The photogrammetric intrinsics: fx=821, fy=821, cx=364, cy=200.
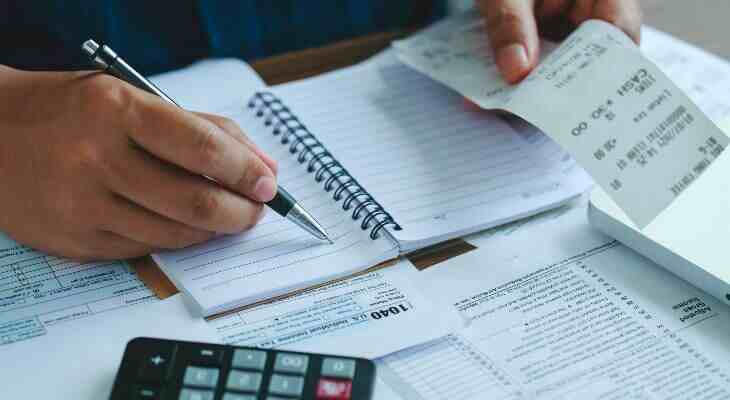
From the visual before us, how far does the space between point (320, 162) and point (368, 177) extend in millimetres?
43

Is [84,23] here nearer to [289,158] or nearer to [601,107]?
[289,158]

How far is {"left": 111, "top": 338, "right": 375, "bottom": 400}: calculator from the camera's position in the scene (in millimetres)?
489

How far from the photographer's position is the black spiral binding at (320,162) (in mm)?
644

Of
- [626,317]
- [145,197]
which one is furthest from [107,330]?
[626,317]

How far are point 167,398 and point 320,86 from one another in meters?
0.42

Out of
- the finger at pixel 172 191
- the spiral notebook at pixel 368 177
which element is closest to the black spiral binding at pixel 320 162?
the spiral notebook at pixel 368 177

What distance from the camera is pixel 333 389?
0.49 meters

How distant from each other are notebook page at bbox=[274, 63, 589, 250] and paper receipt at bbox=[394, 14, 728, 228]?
5 centimetres

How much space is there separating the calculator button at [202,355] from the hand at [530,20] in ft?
1.29

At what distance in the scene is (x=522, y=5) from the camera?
809 mm

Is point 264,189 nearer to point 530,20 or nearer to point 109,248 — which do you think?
point 109,248

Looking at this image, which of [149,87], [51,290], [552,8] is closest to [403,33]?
[552,8]

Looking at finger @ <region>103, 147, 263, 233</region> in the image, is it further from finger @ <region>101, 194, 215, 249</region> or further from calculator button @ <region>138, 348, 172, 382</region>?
calculator button @ <region>138, 348, 172, 382</region>

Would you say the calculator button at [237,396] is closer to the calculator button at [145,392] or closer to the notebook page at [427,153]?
the calculator button at [145,392]
